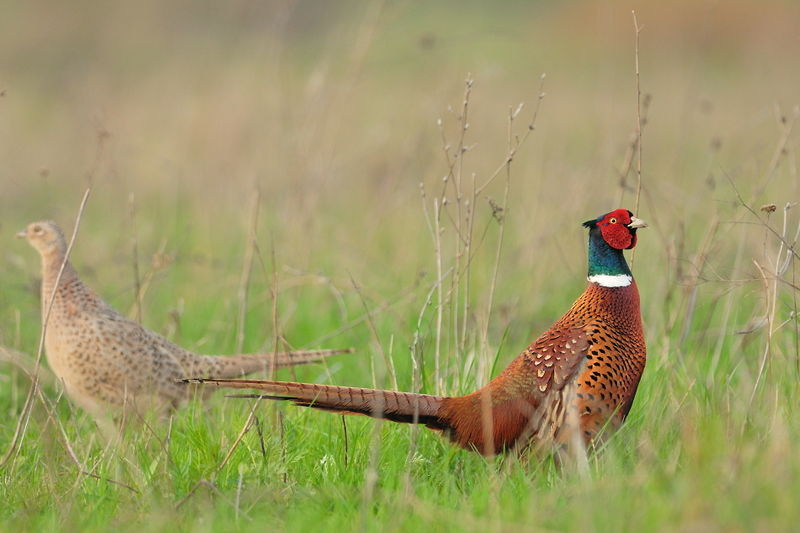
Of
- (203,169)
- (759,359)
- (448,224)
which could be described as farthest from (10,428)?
(203,169)

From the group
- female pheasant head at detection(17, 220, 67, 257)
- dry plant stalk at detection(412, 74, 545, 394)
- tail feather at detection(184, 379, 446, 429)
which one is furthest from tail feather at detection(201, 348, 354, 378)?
tail feather at detection(184, 379, 446, 429)

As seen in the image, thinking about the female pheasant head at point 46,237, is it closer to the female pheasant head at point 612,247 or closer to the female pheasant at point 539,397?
the female pheasant at point 539,397

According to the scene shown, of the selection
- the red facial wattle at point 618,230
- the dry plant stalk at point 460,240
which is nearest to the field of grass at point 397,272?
the dry plant stalk at point 460,240

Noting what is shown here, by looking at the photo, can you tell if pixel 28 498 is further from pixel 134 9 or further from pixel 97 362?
pixel 134 9

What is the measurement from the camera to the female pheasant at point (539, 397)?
330 cm

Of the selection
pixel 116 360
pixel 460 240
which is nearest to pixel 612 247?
pixel 460 240

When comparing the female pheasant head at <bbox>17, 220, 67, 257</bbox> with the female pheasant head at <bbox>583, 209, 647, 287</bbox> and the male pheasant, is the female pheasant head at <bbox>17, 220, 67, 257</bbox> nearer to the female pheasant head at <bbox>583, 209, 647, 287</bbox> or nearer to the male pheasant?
the male pheasant

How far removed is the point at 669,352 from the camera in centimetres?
441

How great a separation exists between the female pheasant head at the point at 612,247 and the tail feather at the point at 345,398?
32.3 inches

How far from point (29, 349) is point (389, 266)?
7.14 feet

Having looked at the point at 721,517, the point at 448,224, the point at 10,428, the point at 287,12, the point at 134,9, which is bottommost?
the point at 10,428

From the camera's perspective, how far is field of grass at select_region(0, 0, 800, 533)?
116 inches

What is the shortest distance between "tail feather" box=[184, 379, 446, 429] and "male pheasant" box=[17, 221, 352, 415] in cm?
121

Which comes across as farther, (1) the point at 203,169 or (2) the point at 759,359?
(1) the point at 203,169
